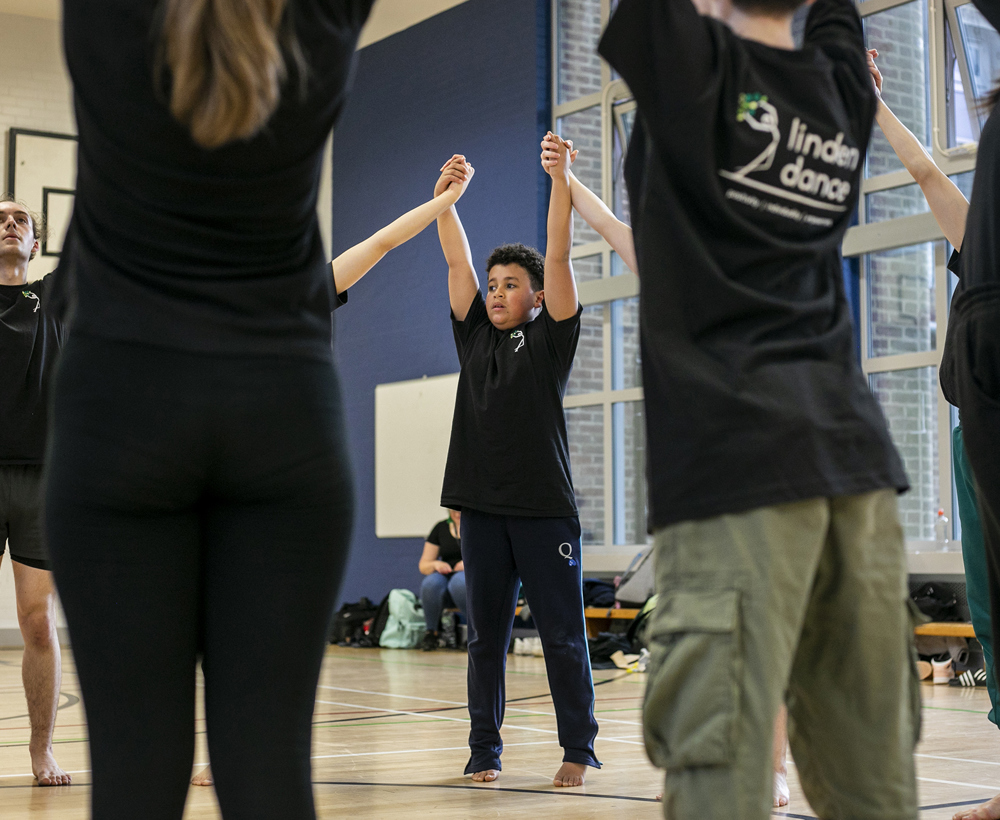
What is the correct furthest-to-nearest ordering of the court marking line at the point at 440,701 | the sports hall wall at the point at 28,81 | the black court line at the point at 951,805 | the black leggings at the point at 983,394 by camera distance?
the sports hall wall at the point at 28,81 → the court marking line at the point at 440,701 → the black court line at the point at 951,805 → the black leggings at the point at 983,394

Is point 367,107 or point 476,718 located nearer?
point 476,718

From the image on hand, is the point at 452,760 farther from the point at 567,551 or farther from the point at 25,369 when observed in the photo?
the point at 25,369

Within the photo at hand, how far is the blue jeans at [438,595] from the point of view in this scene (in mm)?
9266

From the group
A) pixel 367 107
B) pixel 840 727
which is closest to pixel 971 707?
pixel 840 727

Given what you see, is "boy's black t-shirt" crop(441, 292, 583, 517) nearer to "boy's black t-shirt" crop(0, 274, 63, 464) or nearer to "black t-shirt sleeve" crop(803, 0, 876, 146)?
"boy's black t-shirt" crop(0, 274, 63, 464)

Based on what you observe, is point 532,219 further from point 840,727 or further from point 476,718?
point 840,727

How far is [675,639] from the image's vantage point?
1.20 m

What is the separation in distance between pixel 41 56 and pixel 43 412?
28.2ft

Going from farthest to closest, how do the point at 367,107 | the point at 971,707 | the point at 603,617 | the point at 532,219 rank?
the point at 367,107 → the point at 532,219 → the point at 603,617 → the point at 971,707

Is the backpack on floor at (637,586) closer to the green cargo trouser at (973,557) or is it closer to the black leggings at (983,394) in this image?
the green cargo trouser at (973,557)

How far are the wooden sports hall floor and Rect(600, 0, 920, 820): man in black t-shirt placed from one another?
180 cm

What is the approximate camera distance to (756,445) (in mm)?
1212

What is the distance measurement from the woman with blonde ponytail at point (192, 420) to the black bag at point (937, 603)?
6.39 meters

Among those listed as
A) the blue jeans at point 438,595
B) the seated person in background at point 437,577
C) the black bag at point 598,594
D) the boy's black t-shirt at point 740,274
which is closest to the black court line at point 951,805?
the boy's black t-shirt at point 740,274
